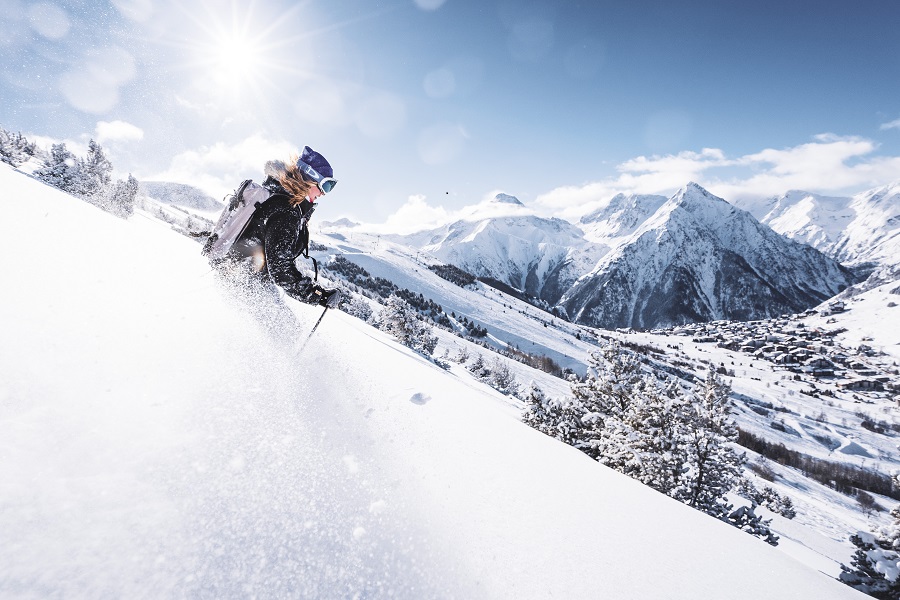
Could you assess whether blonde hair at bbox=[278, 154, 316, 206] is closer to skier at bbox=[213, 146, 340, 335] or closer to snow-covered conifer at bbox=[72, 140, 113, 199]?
skier at bbox=[213, 146, 340, 335]

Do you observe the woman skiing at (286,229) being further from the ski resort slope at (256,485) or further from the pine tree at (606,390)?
the pine tree at (606,390)

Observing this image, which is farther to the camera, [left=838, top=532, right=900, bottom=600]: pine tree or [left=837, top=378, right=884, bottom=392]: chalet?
[left=837, top=378, right=884, bottom=392]: chalet

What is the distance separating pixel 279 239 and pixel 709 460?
17.2 m

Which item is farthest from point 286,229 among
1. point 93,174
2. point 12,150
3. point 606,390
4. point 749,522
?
point 12,150

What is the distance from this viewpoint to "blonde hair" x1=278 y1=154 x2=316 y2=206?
610 cm

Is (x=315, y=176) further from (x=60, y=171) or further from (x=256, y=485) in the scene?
(x=60, y=171)

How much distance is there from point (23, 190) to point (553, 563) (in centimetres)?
840

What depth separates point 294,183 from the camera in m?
6.11

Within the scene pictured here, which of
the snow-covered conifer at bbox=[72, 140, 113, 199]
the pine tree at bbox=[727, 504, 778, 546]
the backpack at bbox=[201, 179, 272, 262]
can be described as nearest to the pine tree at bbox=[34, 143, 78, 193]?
the snow-covered conifer at bbox=[72, 140, 113, 199]

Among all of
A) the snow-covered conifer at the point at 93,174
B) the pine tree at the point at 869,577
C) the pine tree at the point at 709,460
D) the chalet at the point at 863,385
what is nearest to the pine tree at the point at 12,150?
the snow-covered conifer at the point at 93,174

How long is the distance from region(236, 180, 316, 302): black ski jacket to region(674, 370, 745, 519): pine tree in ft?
49.9

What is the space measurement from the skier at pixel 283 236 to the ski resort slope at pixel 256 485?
1962 millimetres

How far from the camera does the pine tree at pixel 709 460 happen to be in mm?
14773

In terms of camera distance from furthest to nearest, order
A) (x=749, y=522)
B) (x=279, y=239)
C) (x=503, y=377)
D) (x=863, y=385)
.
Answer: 1. (x=863, y=385)
2. (x=503, y=377)
3. (x=749, y=522)
4. (x=279, y=239)
